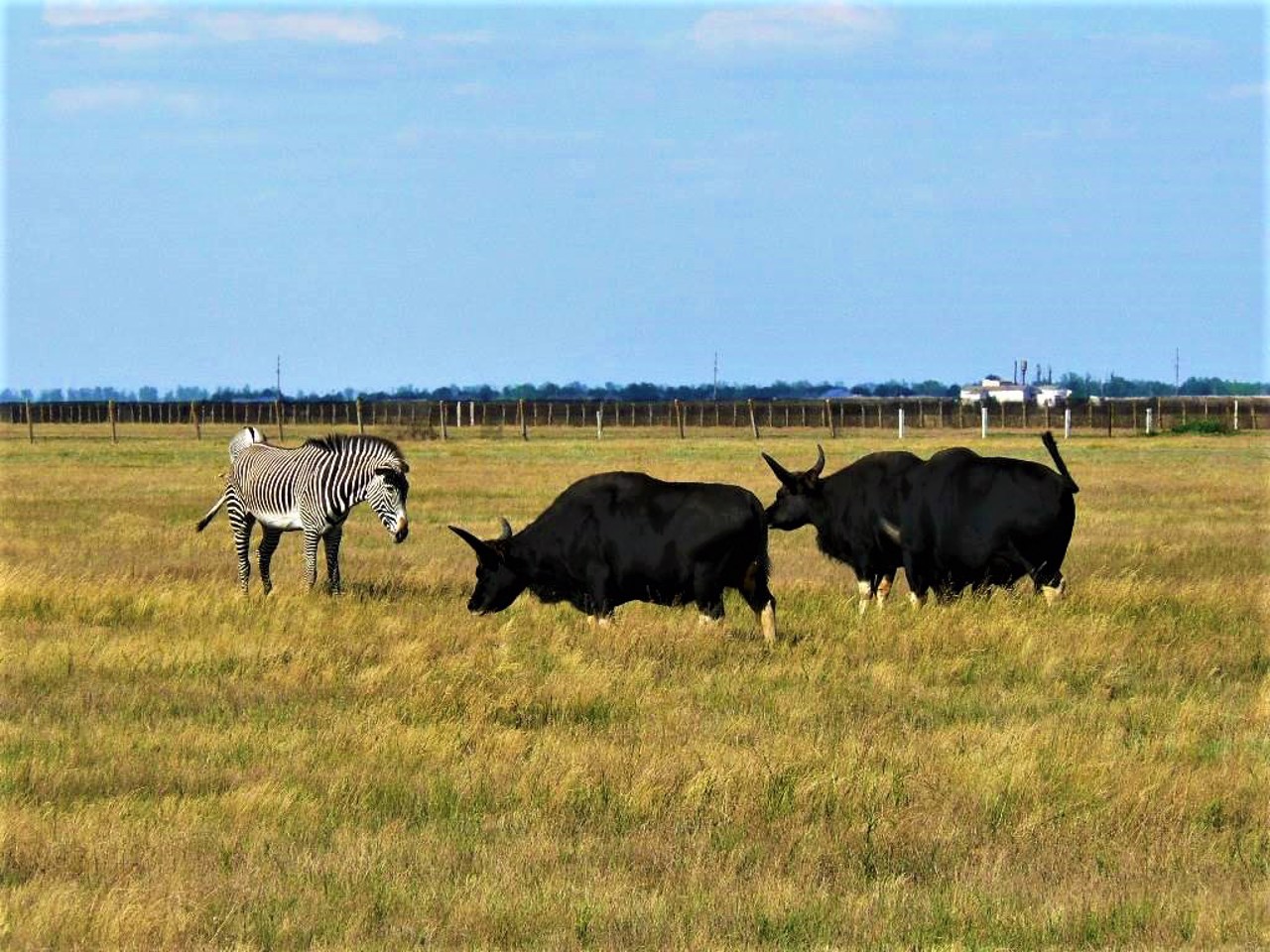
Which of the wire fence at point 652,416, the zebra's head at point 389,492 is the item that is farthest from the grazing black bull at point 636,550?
the wire fence at point 652,416

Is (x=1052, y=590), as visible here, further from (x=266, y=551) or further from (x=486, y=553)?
(x=266, y=551)

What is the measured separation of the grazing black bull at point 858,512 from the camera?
17.5 meters

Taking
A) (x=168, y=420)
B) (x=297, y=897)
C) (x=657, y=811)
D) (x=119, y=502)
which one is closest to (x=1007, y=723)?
(x=657, y=811)

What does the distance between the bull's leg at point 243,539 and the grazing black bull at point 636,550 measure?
153 inches

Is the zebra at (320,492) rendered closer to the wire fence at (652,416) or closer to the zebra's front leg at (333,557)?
the zebra's front leg at (333,557)

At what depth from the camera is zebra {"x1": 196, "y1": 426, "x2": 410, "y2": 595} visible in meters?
18.7

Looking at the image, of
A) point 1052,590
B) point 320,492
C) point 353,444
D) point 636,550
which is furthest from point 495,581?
point 1052,590

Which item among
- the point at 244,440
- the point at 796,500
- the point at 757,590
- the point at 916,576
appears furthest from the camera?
the point at 244,440

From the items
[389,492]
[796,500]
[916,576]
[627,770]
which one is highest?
[389,492]

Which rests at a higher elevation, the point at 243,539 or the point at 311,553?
the point at 243,539

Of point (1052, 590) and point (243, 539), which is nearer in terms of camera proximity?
point (1052, 590)

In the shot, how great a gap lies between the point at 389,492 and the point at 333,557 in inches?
34.4

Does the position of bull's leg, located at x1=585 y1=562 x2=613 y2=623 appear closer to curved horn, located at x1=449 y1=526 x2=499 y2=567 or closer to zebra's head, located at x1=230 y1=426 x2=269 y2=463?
curved horn, located at x1=449 y1=526 x2=499 y2=567

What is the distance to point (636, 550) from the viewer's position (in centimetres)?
1541
